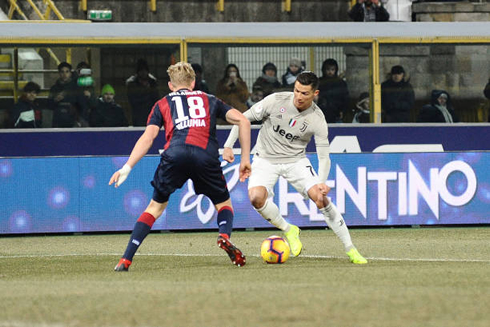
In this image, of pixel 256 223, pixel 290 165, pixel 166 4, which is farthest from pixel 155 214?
pixel 166 4

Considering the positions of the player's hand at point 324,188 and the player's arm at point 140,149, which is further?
the player's hand at point 324,188

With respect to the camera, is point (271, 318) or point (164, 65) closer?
point (271, 318)

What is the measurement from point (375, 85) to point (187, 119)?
8.52m

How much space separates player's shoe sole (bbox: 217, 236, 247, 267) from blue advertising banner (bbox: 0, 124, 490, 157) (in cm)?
770

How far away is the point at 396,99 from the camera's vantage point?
1761 centimetres

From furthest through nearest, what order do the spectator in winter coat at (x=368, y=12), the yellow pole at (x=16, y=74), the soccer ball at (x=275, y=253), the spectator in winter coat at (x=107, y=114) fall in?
1. the spectator in winter coat at (x=368, y=12)
2. the spectator in winter coat at (x=107, y=114)
3. the yellow pole at (x=16, y=74)
4. the soccer ball at (x=275, y=253)

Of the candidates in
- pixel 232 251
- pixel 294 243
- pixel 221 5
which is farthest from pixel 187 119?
pixel 221 5

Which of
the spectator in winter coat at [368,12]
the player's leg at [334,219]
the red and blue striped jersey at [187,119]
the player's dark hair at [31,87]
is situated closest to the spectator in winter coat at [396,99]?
the spectator in winter coat at [368,12]

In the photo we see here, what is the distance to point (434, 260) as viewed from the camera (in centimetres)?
1025

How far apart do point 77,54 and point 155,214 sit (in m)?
8.02

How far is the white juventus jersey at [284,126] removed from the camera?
10.5m

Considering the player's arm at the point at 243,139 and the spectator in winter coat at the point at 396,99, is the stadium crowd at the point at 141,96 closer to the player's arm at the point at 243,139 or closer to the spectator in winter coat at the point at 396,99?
the spectator in winter coat at the point at 396,99

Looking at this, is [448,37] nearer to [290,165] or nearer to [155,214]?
[290,165]

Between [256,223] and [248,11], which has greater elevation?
→ [248,11]
